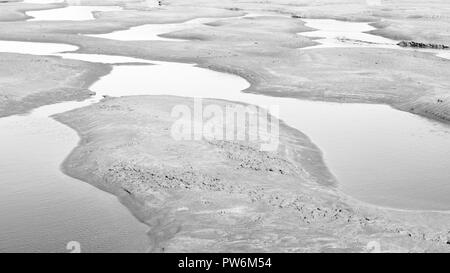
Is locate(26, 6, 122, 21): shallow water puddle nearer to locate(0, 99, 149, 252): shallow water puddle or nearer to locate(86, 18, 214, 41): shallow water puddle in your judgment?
locate(86, 18, 214, 41): shallow water puddle

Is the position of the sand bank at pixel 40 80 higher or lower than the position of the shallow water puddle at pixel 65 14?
lower

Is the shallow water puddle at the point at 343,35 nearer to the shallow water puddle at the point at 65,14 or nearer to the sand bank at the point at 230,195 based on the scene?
the shallow water puddle at the point at 65,14

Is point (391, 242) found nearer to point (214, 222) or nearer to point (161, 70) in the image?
point (214, 222)

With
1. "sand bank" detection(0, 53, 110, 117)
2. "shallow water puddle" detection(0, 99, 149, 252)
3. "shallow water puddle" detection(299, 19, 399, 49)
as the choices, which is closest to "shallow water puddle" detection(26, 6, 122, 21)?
"shallow water puddle" detection(299, 19, 399, 49)

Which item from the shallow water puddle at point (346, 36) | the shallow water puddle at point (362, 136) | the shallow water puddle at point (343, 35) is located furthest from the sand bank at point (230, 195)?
the shallow water puddle at point (343, 35)

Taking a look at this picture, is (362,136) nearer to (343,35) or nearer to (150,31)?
(343,35)

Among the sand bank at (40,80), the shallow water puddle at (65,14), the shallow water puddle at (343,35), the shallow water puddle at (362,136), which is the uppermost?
the shallow water puddle at (65,14)

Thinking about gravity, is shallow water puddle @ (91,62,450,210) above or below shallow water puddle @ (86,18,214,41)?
below

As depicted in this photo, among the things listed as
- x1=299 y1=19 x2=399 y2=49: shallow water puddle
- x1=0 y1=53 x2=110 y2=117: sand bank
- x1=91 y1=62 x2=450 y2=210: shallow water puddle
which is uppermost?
x1=299 y1=19 x2=399 y2=49: shallow water puddle

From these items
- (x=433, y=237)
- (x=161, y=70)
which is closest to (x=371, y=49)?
(x=161, y=70)
